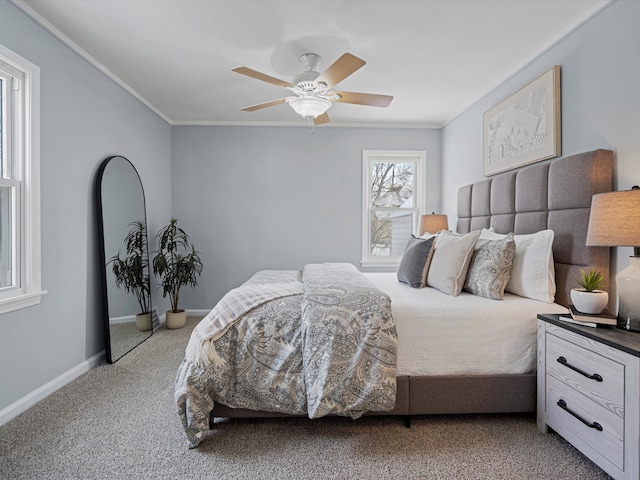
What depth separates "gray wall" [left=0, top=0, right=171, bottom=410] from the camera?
2088mm

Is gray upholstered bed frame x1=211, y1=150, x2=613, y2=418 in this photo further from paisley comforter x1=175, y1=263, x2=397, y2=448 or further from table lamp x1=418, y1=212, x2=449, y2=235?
table lamp x1=418, y1=212, x2=449, y2=235

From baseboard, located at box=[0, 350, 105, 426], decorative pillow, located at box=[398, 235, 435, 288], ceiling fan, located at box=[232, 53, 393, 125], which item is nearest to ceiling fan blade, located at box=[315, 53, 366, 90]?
ceiling fan, located at box=[232, 53, 393, 125]

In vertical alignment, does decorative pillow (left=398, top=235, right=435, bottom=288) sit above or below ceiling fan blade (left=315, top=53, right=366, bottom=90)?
below

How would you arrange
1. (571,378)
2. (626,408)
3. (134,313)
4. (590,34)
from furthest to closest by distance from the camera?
1. (134,313)
2. (590,34)
3. (571,378)
4. (626,408)

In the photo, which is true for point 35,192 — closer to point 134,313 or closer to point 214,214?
point 134,313

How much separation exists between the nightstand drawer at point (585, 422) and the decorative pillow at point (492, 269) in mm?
565

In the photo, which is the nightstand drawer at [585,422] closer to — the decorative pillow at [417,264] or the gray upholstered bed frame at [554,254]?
the gray upholstered bed frame at [554,254]

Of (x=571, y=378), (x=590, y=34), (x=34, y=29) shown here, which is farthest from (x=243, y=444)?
(x=590, y=34)

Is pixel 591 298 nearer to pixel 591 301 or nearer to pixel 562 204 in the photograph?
pixel 591 301

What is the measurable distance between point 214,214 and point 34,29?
2.49 metres

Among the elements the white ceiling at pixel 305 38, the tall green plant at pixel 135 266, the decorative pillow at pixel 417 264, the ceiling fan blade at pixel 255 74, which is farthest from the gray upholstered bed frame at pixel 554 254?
the ceiling fan blade at pixel 255 74

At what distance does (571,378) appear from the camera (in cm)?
165

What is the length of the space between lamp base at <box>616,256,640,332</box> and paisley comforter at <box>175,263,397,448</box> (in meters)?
1.08

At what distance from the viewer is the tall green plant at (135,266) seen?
310 centimetres
